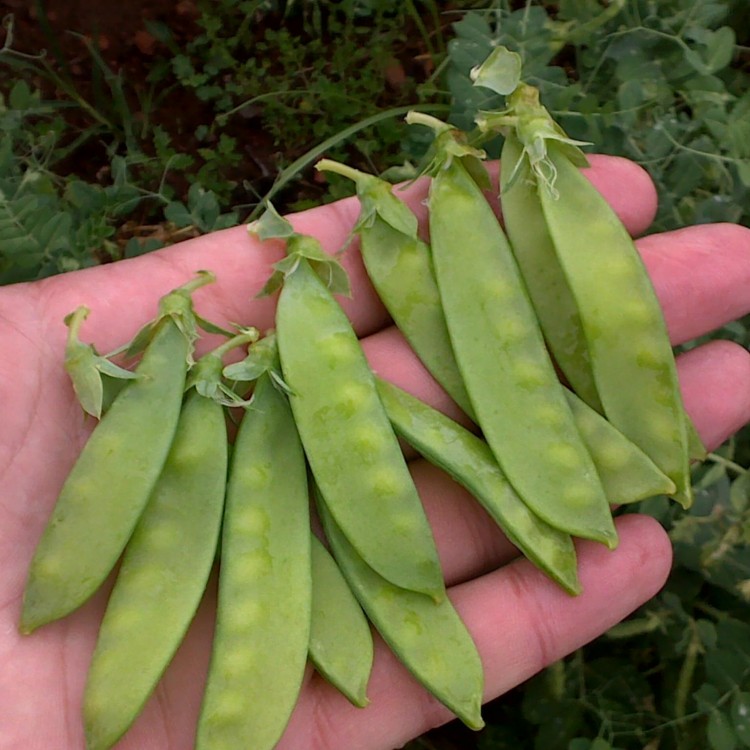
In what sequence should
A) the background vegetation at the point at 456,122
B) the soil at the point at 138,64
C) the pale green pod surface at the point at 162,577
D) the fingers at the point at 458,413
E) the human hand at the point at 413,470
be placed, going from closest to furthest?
the pale green pod surface at the point at 162,577 < the human hand at the point at 413,470 < the fingers at the point at 458,413 < the background vegetation at the point at 456,122 < the soil at the point at 138,64

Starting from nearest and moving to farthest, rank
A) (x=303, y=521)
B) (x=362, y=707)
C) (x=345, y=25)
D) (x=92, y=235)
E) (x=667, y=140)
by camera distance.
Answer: (x=362, y=707), (x=303, y=521), (x=667, y=140), (x=92, y=235), (x=345, y=25)

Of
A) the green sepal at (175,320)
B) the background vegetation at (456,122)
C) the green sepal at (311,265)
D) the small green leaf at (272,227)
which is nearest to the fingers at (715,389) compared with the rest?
the background vegetation at (456,122)

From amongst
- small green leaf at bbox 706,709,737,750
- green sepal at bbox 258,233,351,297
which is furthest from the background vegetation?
green sepal at bbox 258,233,351,297

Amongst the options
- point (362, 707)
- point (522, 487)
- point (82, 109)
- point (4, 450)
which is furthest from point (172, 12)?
point (362, 707)

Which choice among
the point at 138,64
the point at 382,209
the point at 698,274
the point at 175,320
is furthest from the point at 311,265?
the point at 138,64

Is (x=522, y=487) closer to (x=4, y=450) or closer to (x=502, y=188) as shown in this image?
(x=502, y=188)

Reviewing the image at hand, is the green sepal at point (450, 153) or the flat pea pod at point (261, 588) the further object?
the green sepal at point (450, 153)

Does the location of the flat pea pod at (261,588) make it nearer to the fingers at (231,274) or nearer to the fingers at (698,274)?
the fingers at (231,274)
